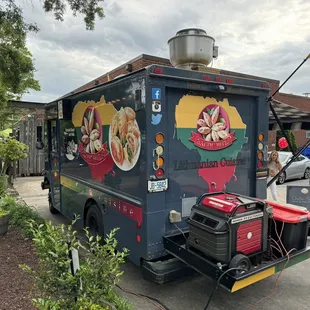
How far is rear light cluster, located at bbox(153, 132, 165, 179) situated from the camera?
10.8 ft

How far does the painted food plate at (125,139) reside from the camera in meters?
3.39

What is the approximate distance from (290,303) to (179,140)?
2294 millimetres

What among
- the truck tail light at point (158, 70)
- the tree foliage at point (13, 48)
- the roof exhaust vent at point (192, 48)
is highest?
the tree foliage at point (13, 48)

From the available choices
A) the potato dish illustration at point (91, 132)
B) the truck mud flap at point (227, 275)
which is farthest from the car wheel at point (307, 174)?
the potato dish illustration at point (91, 132)

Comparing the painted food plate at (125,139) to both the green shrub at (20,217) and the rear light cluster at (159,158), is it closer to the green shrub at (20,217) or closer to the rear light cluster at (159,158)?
the rear light cluster at (159,158)

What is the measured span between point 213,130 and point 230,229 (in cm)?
146

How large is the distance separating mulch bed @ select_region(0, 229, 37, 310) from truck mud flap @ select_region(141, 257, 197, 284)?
3.95 ft

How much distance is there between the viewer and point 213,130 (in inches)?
150

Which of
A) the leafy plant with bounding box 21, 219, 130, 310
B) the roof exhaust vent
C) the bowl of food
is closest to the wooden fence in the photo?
the bowl of food

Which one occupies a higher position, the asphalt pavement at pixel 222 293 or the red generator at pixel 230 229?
the red generator at pixel 230 229

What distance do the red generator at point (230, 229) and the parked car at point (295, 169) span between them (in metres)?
9.43

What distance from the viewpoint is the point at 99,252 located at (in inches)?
91.0

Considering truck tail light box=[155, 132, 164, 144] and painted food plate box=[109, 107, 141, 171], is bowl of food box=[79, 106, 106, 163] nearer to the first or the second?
painted food plate box=[109, 107, 141, 171]

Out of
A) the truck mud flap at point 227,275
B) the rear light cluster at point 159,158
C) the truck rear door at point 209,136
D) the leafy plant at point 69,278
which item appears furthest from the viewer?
the truck rear door at point 209,136
